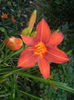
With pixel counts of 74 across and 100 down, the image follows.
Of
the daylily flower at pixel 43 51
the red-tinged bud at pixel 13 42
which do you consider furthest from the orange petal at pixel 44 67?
the red-tinged bud at pixel 13 42

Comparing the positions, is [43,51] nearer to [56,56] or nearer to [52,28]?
[56,56]

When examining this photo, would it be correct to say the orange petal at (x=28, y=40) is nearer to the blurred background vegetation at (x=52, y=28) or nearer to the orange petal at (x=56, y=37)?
the orange petal at (x=56, y=37)

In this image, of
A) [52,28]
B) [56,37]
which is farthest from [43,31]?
[52,28]

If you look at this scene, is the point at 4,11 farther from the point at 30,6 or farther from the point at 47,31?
the point at 47,31

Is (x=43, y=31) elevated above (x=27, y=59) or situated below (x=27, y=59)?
above

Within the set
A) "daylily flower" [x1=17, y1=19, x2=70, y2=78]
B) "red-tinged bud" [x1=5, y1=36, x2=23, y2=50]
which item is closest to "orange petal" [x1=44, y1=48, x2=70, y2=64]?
"daylily flower" [x1=17, y1=19, x2=70, y2=78]

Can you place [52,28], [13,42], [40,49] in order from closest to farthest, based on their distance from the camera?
[13,42]
[40,49]
[52,28]
